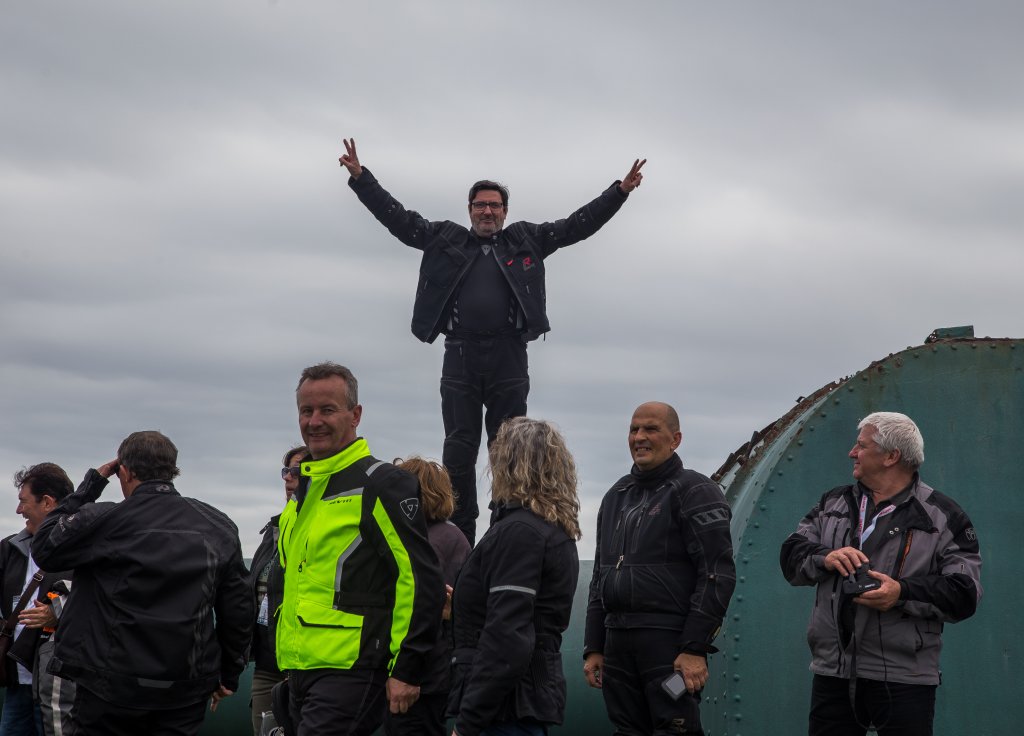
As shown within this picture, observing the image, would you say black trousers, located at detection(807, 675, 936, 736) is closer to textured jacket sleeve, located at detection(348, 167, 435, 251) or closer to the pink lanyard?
the pink lanyard

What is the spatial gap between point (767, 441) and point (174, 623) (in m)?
4.15

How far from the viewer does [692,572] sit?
18.9 ft

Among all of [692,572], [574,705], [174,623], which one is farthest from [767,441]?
[174,623]

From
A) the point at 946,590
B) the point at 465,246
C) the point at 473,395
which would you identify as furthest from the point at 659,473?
the point at 465,246

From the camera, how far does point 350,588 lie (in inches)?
196

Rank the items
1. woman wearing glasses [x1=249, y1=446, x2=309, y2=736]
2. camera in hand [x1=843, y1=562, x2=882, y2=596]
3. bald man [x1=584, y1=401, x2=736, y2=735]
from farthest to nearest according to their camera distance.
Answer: woman wearing glasses [x1=249, y1=446, x2=309, y2=736]
bald man [x1=584, y1=401, x2=736, y2=735]
camera in hand [x1=843, y1=562, x2=882, y2=596]

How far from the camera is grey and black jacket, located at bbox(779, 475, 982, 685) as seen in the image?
17.8 feet

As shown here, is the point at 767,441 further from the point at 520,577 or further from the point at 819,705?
the point at 520,577

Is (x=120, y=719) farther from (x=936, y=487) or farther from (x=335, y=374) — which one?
(x=936, y=487)

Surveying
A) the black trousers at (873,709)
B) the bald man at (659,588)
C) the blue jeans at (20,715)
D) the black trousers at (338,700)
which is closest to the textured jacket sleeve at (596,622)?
the bald man at (659,588)

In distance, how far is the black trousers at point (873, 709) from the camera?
542 centimetres

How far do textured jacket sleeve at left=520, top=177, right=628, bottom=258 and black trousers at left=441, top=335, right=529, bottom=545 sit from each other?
70cm

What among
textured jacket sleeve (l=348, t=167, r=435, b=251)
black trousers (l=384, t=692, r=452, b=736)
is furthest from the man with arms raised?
textured jacket sleeve (l=348, t=167, r=435, b=251)

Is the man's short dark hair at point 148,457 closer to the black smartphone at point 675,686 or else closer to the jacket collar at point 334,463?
the jacket collar at point 334,463
